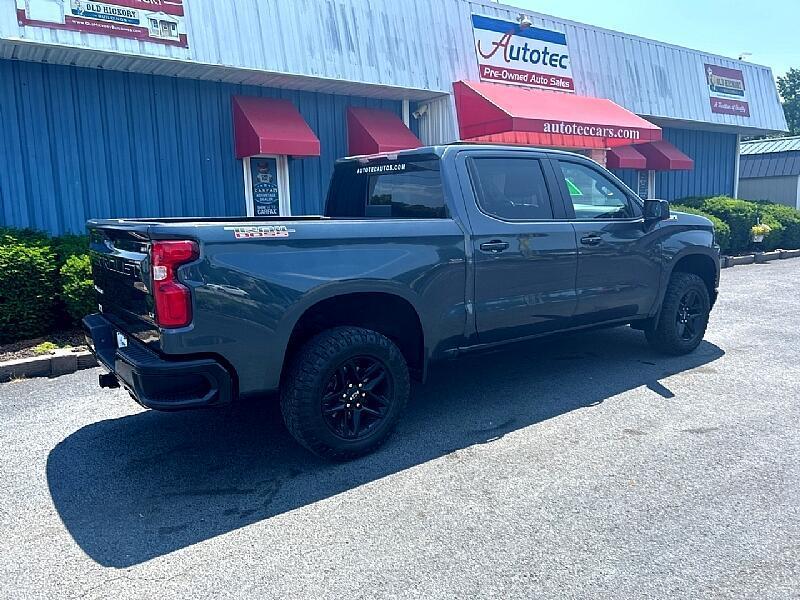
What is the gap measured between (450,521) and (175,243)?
2.03 metres

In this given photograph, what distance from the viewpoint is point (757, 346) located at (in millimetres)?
6609

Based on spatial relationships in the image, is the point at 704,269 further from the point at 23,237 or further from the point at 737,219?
the point at 737,219

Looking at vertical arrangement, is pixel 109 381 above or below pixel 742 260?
above

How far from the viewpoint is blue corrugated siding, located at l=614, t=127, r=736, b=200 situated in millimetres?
17656

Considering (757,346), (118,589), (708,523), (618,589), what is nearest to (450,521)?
(618,589)

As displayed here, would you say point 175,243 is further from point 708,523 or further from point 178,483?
point 708,523

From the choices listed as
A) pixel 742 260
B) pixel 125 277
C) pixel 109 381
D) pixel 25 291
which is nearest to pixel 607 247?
pixel 125 277

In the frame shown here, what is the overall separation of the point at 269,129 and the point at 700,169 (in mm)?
14129

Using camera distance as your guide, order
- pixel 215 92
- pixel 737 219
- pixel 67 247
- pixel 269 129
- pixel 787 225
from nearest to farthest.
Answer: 1. pixel 67 247
2. pixel 269 129
3. pixel 215 92
4. pixel 737 219
5. pixel 787 225

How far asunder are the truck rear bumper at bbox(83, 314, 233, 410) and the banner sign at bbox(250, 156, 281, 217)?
23.6ft

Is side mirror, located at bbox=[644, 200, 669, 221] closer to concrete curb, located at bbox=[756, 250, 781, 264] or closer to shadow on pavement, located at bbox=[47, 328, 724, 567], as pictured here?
shadow on pavement, located at bbox=[47, 328, 724, 567]

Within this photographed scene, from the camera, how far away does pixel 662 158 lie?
1595 cm

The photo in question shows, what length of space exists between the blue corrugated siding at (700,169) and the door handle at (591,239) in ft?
40.9

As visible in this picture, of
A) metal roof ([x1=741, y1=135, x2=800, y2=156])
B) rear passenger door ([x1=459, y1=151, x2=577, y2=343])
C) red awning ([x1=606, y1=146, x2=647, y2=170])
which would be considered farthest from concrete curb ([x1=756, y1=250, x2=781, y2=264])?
metal roof ([x1=741, y1=135, x2=800, y2=156])
